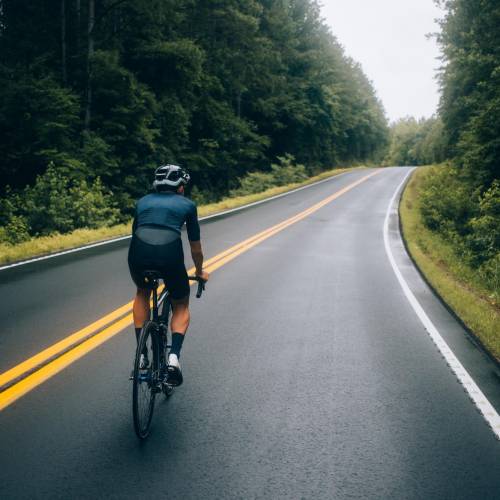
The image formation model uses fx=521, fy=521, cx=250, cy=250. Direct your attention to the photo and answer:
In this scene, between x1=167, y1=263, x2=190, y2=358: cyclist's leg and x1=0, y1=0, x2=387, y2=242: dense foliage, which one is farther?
x1=0, y1=0, x2=387, y2=242: dense foliage

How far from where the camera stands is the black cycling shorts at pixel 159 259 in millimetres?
3965

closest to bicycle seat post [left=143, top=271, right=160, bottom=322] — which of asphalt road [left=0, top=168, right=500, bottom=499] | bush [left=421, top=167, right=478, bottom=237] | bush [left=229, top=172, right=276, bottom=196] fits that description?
asphalt road [left=0, top=168, right=500, bottom=499]

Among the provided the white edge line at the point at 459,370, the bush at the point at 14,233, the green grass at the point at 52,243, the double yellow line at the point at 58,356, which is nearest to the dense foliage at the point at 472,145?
the white edge line at the point at 459,370

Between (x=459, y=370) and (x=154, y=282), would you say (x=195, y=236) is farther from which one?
(x=459, y=370)

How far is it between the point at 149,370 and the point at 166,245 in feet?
3.13

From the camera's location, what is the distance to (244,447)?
3629mm

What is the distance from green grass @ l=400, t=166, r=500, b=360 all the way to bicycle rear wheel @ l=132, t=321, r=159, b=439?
380cm

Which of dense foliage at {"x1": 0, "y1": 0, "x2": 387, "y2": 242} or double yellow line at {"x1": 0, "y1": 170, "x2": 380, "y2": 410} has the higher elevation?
dense foliage at {"x1": 0, "y1": 0, "x2": 387, "y2": 242}

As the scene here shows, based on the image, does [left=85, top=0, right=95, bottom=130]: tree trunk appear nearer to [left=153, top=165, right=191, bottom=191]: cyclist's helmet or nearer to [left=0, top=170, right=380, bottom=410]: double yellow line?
[left=0, top=170, right=380, bottom=410]: double yellow line

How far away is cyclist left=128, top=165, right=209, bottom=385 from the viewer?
157 inches

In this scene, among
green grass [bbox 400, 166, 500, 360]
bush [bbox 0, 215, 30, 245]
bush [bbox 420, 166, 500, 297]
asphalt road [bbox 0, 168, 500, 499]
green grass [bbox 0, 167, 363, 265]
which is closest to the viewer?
asphalt road [bbox 0, 168, 500, 499]

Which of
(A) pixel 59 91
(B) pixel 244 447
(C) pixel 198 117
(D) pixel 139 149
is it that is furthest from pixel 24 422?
(C) pixel 198 117

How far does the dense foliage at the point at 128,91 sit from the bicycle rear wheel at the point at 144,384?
43.8 feet

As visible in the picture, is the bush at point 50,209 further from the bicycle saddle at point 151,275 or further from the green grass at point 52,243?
the bicycle saddle at point 151,275
